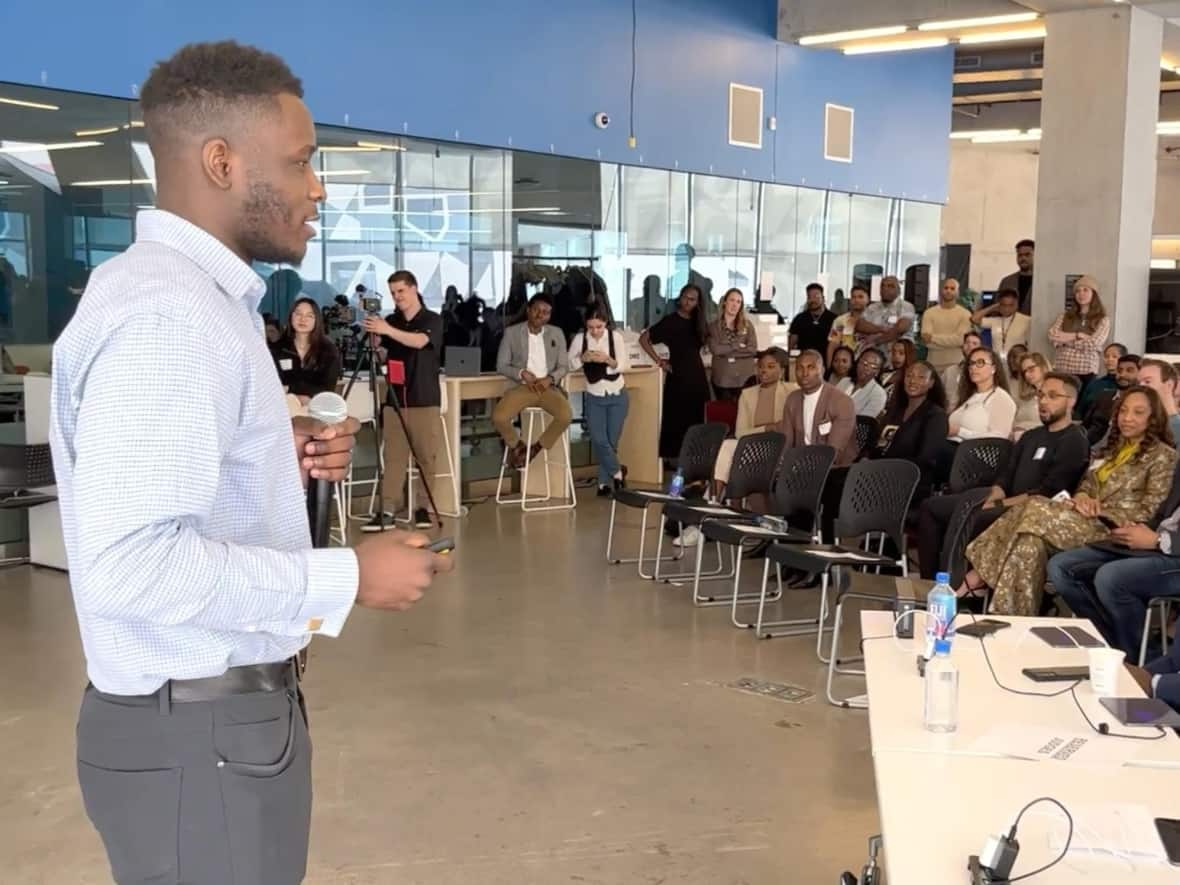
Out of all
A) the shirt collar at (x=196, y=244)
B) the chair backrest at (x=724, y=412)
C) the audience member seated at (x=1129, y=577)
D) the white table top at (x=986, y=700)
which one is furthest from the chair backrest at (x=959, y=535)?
the shirt collar at (x=196, y=244)

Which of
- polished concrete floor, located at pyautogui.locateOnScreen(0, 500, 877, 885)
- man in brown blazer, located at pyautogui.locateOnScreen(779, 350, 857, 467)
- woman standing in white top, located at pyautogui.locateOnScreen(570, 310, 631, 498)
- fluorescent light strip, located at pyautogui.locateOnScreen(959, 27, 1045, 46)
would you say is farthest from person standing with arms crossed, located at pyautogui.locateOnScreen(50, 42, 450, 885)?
fluorescent light strip, located at pyautogui.locateOnScreen(959, 27, 1045, 46)

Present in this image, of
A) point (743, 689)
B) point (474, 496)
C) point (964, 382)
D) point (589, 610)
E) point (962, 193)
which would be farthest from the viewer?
point (962, 193)

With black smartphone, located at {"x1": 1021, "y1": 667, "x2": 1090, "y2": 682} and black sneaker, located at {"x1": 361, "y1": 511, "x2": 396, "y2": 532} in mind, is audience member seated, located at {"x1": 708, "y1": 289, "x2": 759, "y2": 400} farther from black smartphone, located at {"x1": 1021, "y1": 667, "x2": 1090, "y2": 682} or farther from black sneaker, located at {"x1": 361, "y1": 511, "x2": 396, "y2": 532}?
black smartphone, located at {"x1": 1021, "y1": 667, "x2": 1090, "y2": 682}

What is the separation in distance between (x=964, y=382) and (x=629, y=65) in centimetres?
477

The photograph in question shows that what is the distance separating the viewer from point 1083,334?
963 centimetres

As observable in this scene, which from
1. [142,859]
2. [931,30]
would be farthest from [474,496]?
[142,859]

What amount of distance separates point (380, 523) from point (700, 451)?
2382 mm

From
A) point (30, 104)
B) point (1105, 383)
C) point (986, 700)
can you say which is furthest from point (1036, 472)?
point (30, 104)

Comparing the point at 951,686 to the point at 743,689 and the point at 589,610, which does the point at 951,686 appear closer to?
the point at 743,689

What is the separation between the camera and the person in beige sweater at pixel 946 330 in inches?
430

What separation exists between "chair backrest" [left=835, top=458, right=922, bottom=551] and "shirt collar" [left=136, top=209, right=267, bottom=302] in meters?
4.97

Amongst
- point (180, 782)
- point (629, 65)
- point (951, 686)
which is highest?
point (629, 65)

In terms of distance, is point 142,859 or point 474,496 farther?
point 474,496

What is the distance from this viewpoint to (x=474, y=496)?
10039 mm
